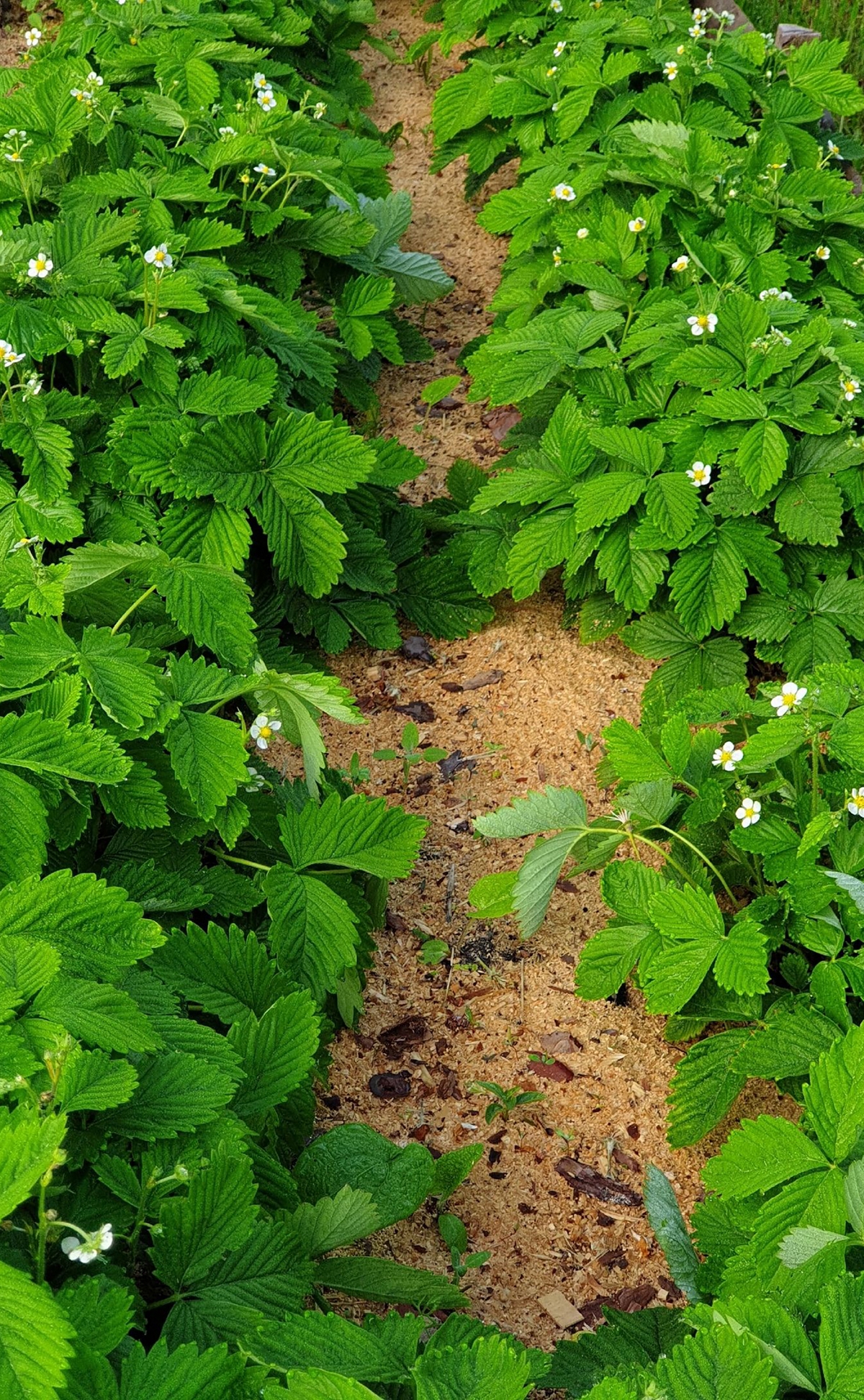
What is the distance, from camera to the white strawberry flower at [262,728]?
2203mm

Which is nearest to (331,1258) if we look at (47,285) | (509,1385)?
(509,1385)

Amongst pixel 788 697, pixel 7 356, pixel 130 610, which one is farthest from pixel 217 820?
pixel 7 356

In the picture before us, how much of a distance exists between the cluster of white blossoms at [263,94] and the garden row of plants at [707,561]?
742 millimetres

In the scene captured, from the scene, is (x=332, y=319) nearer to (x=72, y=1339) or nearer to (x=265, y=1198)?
(x=265, y=1198)

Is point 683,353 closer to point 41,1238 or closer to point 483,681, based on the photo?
point 483,681

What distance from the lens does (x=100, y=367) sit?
297 centimetres

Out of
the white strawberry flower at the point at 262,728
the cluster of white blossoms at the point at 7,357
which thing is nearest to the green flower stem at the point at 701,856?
the white strawberry flower at the point at 262,728

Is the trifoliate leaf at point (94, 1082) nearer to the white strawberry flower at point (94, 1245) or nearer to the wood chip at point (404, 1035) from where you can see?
the white strawberry flower at point (94, 1245)

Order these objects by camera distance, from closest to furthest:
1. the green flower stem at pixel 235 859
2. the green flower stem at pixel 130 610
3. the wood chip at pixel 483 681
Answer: the green flower stem at pixel 235 859
the green flower stem at pixel 130 610
the wood chip at pixel 483 681

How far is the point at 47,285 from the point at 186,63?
3.71 ft

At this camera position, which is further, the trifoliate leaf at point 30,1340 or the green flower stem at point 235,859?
the green flower stem at point 235,859

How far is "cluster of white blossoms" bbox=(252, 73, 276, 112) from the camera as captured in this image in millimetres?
3754

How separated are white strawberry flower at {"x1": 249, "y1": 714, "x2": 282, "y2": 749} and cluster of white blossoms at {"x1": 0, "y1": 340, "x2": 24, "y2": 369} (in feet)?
3.26

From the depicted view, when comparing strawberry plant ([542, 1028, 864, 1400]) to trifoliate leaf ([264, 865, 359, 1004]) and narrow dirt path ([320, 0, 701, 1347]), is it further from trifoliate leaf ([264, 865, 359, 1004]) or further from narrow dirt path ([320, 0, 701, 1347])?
trifoliate leaf ([264, 865, 359, 1004])
